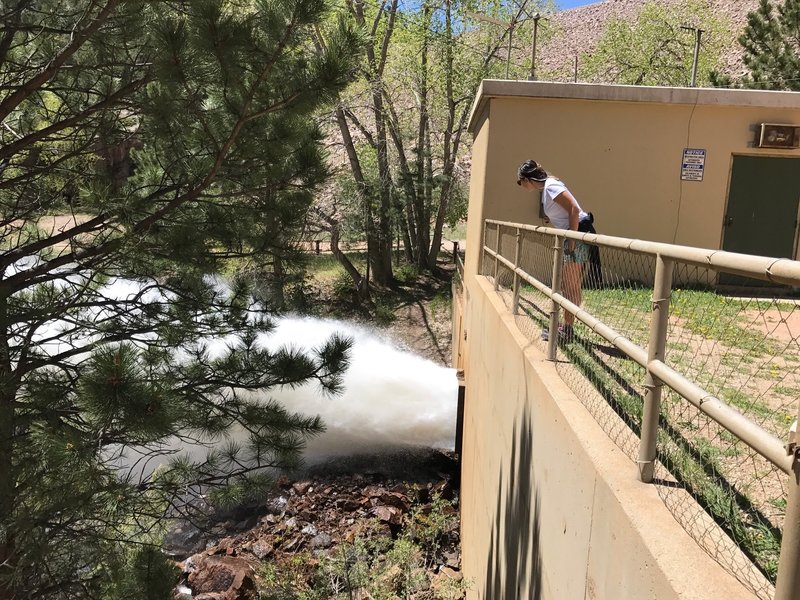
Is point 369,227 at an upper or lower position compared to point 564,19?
lower

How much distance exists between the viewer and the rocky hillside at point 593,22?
267ft

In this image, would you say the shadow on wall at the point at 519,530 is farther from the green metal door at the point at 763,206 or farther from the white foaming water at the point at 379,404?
the white foaming water at the point at 379,404

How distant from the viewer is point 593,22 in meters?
108

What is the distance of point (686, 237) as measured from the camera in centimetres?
1002

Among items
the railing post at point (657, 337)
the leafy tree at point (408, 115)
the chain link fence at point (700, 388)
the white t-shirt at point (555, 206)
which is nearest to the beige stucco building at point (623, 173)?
the white t-shirt at point (555, 206)

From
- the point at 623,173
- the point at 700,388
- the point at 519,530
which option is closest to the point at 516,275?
the point at 519,530

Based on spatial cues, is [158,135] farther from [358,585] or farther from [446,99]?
[446,99]

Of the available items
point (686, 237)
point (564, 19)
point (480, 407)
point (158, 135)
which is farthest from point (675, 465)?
point (564, 19)

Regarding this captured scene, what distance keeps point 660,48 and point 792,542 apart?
1281 inches

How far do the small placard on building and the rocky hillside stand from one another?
70629mm

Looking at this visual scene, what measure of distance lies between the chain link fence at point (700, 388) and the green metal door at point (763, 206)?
6.10 m

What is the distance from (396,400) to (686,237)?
27.7ft

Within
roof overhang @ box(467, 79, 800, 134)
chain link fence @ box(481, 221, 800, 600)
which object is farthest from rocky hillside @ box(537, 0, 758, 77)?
chain link fence @ box(481, 221, 800, 600)

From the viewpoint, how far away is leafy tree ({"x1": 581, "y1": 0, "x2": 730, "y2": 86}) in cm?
3123
